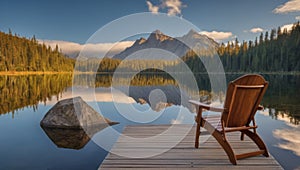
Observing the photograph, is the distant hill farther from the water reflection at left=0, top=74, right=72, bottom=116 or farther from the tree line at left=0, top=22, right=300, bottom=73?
the water reflection at left=0, top=74, right=72, bottom=116

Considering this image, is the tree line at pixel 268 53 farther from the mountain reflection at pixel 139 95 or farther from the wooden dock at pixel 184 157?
the wooden dock at pixel 184 157

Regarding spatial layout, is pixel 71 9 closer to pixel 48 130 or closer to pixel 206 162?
pixel 48 130

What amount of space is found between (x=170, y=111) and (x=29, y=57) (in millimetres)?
72326

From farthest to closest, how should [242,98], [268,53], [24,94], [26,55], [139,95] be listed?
[26,55] < [268,53] < [24,94] < [139,95] < [242,98]

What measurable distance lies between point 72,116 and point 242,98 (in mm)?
5813

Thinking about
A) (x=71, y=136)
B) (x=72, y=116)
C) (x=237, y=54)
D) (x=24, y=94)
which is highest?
(x=237, y=54)

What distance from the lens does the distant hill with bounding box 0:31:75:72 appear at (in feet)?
213

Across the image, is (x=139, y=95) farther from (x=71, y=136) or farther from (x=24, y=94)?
(x=71, y=136)

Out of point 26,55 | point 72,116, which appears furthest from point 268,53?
point 72,116

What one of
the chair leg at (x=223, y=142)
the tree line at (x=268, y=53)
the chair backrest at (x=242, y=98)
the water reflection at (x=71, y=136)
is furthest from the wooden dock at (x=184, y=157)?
the tree line at (x=268, y=53)

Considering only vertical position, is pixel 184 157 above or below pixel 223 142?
below

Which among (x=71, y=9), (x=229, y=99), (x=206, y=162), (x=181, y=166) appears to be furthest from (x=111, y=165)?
(x=71, y=9)

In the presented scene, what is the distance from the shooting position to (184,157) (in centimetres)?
405

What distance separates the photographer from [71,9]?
2485 inches
